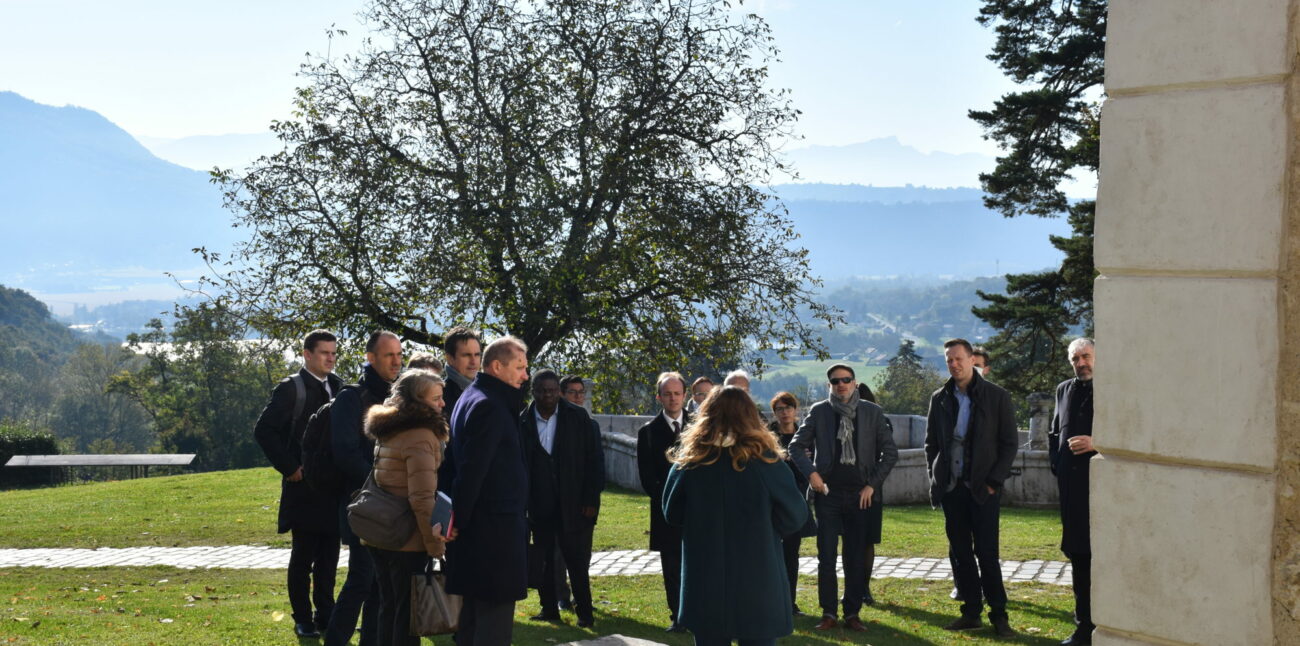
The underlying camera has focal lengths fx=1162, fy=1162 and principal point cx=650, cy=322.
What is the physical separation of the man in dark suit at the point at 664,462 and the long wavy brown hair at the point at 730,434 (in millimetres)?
3038

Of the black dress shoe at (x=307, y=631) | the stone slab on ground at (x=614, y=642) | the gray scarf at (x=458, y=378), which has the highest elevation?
the gray scarf at (x=458, y=378)

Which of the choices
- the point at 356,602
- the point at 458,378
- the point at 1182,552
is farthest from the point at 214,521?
the point at 1182,552

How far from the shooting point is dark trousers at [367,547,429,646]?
589cm

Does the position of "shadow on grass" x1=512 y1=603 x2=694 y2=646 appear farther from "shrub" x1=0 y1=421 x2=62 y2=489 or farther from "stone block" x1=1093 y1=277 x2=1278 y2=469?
"shrub" x1=0 y1=421 x2=62 y2=489

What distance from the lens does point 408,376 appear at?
5629 mm

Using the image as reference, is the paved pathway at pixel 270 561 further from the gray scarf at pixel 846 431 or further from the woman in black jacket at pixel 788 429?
the gray scarf at pixel 846 431

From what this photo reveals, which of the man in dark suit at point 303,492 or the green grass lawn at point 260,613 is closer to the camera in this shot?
the man in dark suit at point 303,492

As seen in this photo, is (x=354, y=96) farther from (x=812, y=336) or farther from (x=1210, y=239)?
(x=1210, y=239)

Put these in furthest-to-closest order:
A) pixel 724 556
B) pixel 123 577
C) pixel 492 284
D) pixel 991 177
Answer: pixel 991 177, pixel 492 284, pixel 123 577, pixel 724 556

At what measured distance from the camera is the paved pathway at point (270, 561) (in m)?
10.9

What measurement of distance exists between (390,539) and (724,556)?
5.51 feet

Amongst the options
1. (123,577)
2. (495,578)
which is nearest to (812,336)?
(123,577)

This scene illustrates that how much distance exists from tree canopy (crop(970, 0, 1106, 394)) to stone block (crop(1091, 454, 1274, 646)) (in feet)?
70.6

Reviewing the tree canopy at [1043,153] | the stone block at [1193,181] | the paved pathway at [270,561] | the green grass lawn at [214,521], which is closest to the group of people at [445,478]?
the paved pathway at [270,561]
